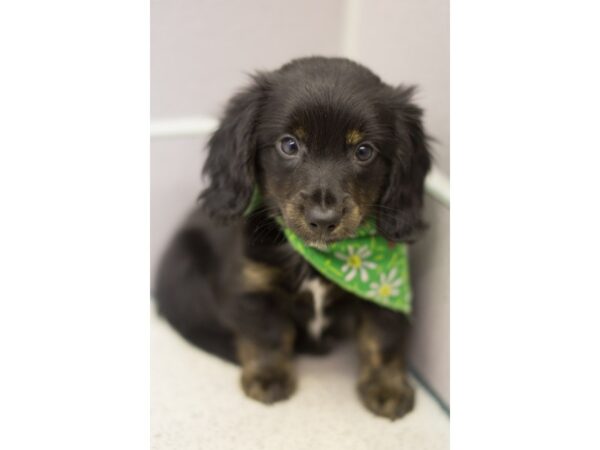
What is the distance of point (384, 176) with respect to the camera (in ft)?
6.02

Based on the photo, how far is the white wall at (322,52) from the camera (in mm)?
1945

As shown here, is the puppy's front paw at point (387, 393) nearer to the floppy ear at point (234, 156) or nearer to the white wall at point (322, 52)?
the white wall at point (322, 52)

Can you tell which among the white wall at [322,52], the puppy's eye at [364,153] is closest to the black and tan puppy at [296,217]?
the puppy's eye at [364,153]

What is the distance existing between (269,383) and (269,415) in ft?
0.38

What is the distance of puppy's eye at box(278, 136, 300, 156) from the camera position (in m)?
1.75

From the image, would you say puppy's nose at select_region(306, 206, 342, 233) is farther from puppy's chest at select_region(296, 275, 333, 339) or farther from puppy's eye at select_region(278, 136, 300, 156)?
puppy's chest at select_region(296, 275, 333, 339)

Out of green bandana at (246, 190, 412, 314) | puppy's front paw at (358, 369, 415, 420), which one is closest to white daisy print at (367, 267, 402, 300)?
green bandana at (246, 190, 412, 314)

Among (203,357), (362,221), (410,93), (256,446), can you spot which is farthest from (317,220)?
(203,357)

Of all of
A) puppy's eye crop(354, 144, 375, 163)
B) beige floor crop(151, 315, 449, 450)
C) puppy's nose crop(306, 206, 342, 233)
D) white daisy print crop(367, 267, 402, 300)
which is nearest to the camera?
puppy's nose crop(306, 206, 342, 233)

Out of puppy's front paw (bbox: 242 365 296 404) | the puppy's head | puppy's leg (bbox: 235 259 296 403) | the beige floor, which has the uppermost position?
the puppy's head

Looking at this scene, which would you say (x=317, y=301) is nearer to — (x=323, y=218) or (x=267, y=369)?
(x=267, y=369)

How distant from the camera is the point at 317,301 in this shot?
2062mm

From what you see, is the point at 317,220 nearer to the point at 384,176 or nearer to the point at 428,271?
the point at 384,176

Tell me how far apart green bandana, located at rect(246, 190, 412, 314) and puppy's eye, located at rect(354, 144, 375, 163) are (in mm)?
221
